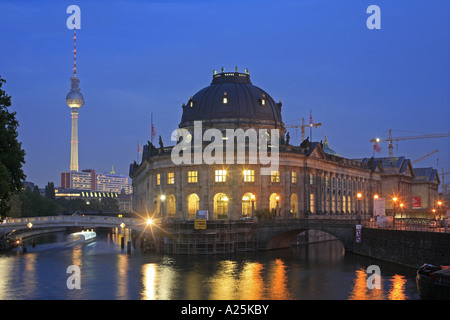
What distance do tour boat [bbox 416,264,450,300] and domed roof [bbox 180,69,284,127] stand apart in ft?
228

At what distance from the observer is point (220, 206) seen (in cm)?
10400

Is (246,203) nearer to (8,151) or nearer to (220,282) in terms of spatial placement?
(220,282)

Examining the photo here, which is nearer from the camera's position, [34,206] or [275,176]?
[275,176]

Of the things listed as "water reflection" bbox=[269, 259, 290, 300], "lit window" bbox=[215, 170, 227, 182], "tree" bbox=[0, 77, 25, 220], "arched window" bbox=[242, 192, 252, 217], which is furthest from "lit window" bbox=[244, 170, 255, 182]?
"tree" bbox=[0, 77, 25, 220]

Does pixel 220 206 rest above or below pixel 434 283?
above

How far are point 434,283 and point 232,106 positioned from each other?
2926 inches

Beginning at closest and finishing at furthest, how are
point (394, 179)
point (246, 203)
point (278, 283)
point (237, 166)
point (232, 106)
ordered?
point (278, 283) < point (237, 166) < point (246, 203) < point (232, 106) < point (394, 179)

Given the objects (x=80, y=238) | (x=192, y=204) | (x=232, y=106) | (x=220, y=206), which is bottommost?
(x=80, y=238)

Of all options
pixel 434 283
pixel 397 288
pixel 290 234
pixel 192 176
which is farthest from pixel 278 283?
pixel 192 176

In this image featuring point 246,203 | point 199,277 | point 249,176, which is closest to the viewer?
point 199,277

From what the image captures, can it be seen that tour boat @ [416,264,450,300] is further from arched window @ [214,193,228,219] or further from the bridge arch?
arched window @ [214,193,228,219]

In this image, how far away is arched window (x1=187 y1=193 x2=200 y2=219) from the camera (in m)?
106

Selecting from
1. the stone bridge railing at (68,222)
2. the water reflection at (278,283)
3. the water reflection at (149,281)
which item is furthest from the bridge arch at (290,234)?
the water reflection at (149,281)
